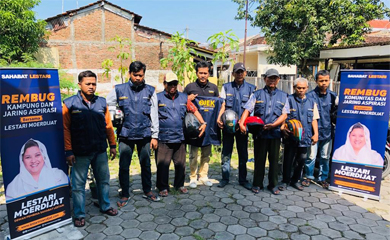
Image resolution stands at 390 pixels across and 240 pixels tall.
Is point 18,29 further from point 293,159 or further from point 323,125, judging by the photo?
point 323,125

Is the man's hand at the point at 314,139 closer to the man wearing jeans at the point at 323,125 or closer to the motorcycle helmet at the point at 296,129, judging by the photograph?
the man wearing jeans at the point at 323,125

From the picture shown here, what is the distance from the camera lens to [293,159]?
4543 millimetres

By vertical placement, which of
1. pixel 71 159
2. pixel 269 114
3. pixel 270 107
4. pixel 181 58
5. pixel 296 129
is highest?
pixel 181 58

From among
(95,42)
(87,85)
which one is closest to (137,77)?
(87,85)

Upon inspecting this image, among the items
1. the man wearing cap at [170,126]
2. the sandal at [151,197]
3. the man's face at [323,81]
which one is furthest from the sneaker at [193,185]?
the man's face at [323,81]

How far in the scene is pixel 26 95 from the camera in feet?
9.71

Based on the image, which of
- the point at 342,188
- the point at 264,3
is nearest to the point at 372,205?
the point at 342,188

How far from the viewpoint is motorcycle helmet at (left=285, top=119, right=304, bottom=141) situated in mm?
4156

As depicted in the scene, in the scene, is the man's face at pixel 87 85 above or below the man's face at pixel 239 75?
below

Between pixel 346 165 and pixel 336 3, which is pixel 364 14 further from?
pixel 346 165

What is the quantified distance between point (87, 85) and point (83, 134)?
57 centimetres

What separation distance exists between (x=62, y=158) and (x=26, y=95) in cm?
81

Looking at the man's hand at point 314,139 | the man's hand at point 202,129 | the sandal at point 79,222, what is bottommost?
the sandal at point 79,222

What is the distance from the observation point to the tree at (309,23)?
12562 mm
